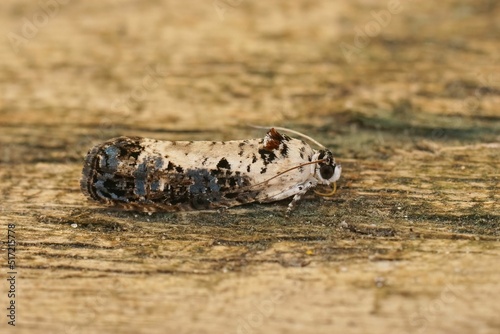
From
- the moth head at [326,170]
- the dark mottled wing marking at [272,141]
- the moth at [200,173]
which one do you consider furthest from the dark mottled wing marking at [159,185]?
the moth head at [326,170]

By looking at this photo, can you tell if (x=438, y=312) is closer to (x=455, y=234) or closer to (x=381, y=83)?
(x=455, y=234)

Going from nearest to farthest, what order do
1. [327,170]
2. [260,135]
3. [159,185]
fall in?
[159,185]
[327,170]
[260,135]

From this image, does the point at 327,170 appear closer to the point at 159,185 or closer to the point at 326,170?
the point at 326,170

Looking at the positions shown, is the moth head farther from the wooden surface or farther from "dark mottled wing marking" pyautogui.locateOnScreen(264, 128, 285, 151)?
"dark mottled wing marking" pyautogui.locateOnScreen(264, 128, 285, 151)

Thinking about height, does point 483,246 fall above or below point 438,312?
above

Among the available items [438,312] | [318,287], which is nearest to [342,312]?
[318,287]

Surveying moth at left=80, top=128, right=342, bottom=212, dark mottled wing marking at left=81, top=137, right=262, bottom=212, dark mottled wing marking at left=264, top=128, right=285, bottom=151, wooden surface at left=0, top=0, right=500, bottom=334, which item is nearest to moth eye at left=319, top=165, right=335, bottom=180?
moth at left=80, top=128, right=342, bottom=212

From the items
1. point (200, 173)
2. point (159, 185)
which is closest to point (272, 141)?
point (200, 173)
